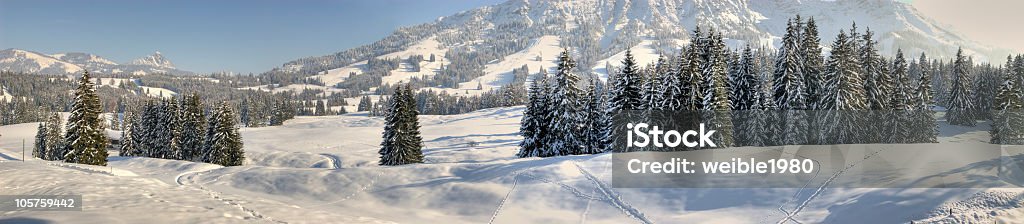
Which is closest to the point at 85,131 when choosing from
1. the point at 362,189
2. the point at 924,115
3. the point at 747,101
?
the point at 362,189

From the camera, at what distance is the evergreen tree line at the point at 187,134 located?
56.2 m

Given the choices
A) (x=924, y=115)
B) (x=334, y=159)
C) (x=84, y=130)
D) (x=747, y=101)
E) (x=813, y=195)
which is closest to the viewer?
(x=813, y=195)

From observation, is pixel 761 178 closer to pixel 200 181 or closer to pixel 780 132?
pixel 780 132

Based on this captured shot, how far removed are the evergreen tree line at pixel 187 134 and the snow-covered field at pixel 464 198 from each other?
70.5 ft

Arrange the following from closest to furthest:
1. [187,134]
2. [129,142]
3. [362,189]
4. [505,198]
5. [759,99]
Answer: [505,198]
[362,189]
[759,99]
[187,134]
[129,142]

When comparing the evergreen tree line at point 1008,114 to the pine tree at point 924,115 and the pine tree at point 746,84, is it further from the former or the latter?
the pine tree at point 746,84

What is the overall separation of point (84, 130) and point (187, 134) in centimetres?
2077

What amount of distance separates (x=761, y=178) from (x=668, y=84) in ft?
50.8

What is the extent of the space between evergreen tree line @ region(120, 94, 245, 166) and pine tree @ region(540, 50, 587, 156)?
3512 cm

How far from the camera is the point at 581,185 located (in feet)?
84.6

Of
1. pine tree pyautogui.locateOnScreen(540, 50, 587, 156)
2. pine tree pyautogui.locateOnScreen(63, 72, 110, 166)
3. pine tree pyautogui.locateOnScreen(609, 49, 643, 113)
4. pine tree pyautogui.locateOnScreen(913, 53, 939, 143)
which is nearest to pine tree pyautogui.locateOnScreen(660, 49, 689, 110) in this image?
pine tree pyautogui.locateOnScreen(609, 49, 643, 113)

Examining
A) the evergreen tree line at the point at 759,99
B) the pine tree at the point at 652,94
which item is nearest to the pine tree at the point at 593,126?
the evergreen tree line at the point at 759,99

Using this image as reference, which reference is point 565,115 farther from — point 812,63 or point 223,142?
point 223,142

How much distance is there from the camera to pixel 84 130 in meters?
43.0
